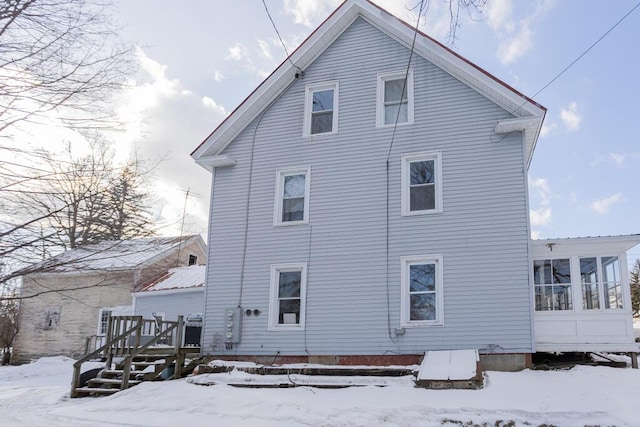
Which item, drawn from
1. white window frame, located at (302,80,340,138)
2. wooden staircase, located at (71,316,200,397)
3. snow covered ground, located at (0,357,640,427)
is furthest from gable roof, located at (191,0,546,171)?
snow covered ground, located at (0,357,640,427)

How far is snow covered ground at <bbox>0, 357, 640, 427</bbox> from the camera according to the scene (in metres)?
8.87

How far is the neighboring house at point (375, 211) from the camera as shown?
41.0 feet

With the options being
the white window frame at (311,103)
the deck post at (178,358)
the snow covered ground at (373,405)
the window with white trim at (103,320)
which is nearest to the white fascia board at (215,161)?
the white window frame at (311,103)

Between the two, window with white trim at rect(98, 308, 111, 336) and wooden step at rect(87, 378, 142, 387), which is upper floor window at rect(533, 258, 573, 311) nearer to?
wooden step at rect(87, 378, 142, 387)

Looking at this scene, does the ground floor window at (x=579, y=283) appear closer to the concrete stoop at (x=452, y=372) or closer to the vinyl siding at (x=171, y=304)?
the concrete stoop at (x=452, y=372)

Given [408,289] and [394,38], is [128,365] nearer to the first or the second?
[408,289]

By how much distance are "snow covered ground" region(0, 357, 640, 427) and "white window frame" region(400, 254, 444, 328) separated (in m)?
1.73

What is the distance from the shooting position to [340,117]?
48.2 feet

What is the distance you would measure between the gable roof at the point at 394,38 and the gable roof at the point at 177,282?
25.7 feet

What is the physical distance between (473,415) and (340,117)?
823 cm

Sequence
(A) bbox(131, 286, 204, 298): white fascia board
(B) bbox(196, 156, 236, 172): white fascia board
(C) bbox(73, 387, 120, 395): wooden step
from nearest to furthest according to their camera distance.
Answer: (C) bbox(73, 387, 120, 395): wooden step < (B) bbox(196, 156, 236, 172): white fascia board < (A) bbox(131, 286, 204, 298): white fascia board

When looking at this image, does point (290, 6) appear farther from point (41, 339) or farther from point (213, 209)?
point (41, 339)

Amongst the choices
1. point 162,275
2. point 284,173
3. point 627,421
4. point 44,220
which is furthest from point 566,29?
point 162,275

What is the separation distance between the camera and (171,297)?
22469mm
